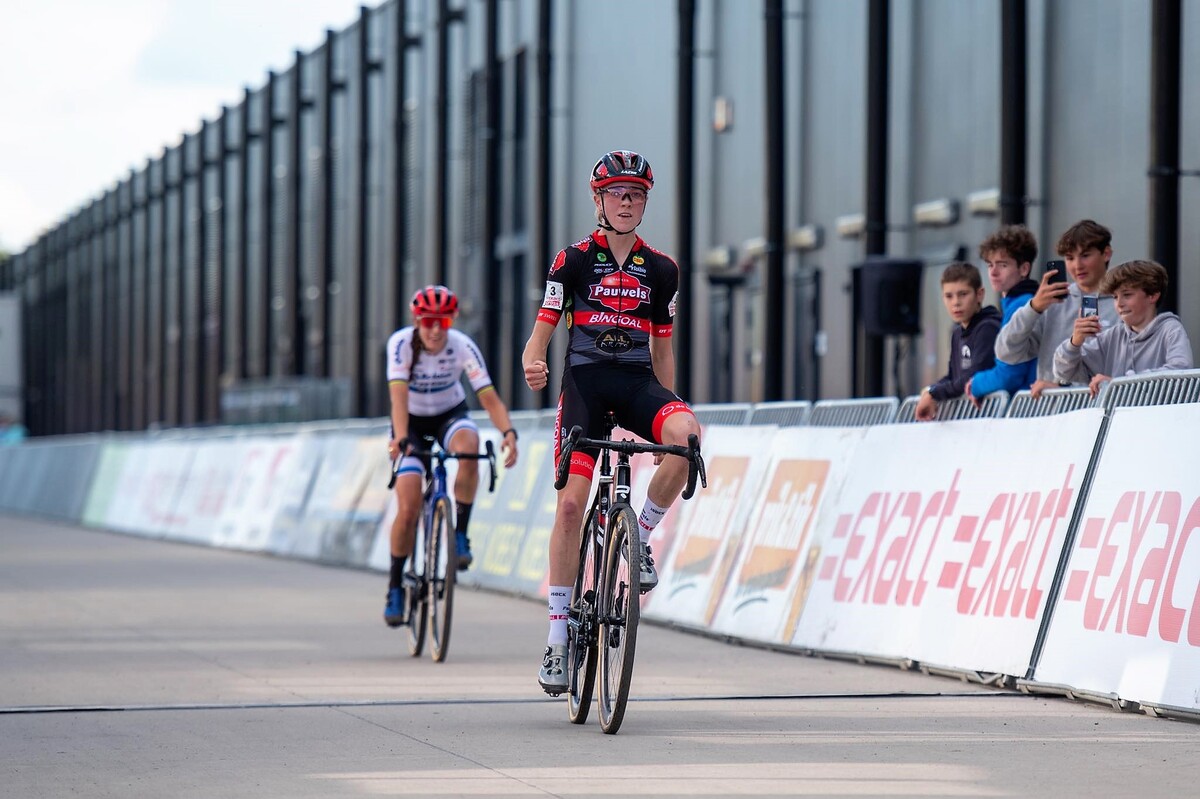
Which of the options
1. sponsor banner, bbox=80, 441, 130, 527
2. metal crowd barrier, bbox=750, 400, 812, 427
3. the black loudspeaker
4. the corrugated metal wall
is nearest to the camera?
metal crowd barrier, bbox=750, 400, 812, 427

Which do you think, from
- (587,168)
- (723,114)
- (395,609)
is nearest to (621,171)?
(395,609)

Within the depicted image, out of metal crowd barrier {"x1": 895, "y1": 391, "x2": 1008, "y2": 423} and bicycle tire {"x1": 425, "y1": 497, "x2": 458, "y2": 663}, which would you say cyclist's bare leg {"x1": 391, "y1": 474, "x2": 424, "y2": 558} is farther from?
metal crowd barrier {"x1": 895, "y1": 391, "x2": 1008, "y2": 423}

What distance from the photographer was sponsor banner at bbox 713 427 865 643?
11117 mm

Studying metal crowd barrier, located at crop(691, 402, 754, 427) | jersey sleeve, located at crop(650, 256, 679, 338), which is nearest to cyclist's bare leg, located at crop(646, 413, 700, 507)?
jersey sleeve, located at crop(650, 256, 679, 338)

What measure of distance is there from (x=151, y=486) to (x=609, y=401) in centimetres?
2347

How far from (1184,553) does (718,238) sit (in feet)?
84.0

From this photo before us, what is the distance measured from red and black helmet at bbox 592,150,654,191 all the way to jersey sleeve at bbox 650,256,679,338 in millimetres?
332

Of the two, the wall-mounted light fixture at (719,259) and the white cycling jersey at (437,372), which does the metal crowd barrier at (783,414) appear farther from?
the wall-mounted light fixture at (719,259)

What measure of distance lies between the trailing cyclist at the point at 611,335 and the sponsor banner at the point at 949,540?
2.06 metres

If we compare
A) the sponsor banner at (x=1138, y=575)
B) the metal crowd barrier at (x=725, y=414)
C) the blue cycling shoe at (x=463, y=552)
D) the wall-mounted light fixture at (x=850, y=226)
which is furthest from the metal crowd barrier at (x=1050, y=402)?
the wall-mounted light fixture at (x=850, y=226)

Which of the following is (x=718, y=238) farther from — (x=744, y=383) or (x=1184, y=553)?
(x=1184, y=553)

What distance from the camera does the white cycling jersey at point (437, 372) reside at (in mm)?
11180

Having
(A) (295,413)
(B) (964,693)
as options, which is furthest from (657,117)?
(B) (964,693)

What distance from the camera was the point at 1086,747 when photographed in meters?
7.03
